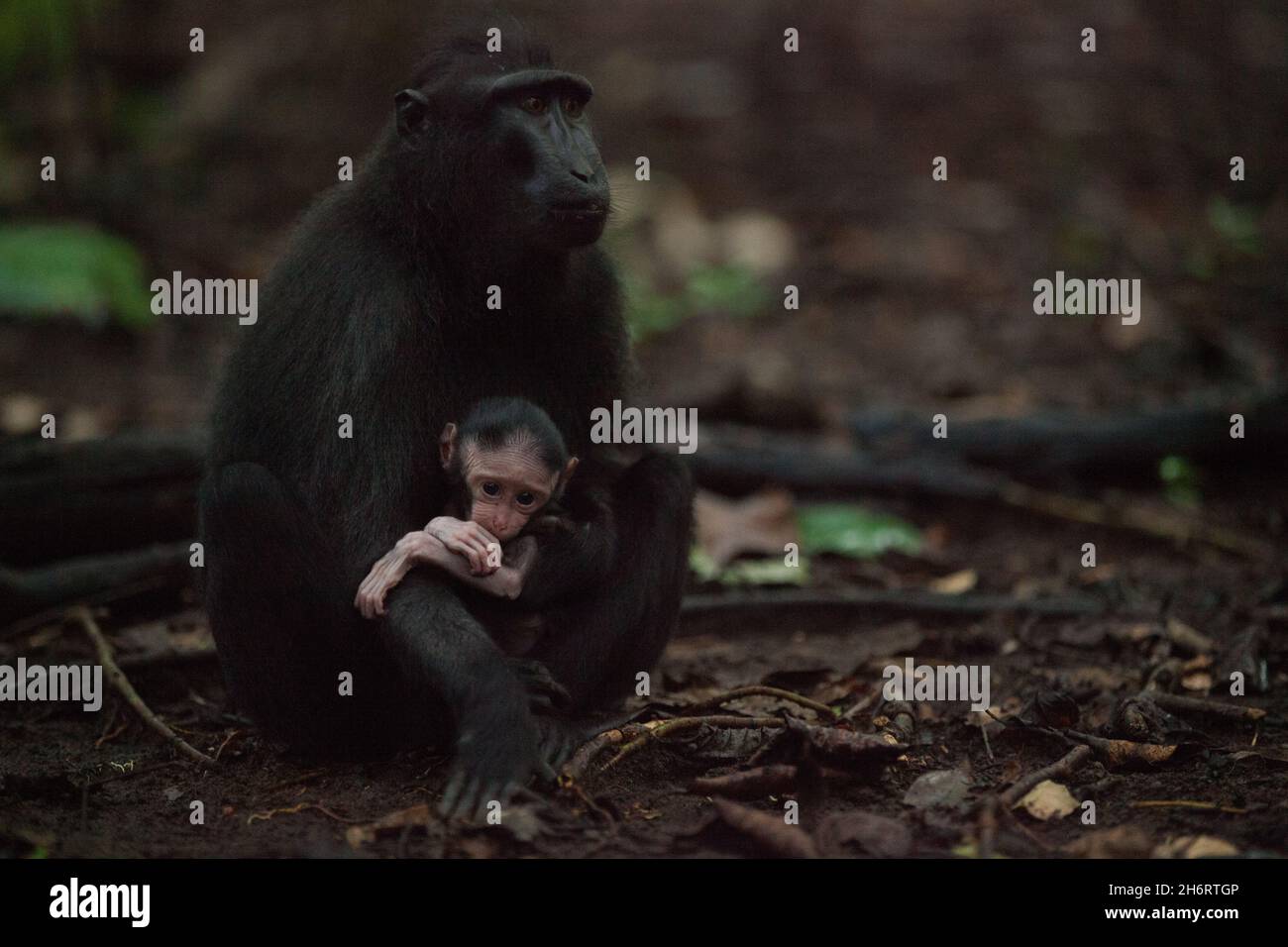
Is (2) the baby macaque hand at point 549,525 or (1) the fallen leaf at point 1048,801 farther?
(2) the baby macaque hand at point 549,525

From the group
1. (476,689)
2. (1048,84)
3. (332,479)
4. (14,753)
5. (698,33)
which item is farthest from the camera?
(698,33)

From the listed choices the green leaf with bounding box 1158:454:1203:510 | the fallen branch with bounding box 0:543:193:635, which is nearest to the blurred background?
the green leaf with bounding box 1158:454:1203:510

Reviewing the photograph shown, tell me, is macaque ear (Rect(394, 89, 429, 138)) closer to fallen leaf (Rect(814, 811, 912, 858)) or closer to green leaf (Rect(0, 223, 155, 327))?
fallen leaf (Rect(814, 811, 912, 858))

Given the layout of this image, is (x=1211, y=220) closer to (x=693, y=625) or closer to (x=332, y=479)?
(x=693, y=625)

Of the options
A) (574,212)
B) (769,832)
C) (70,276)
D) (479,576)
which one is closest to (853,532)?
(574,212)

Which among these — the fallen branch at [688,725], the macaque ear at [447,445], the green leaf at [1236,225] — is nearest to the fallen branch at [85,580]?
the macaque ear at [447,445]

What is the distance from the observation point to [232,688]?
17.6ft

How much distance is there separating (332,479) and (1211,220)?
32.5ft

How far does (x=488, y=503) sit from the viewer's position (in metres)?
5.04

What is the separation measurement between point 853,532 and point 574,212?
141 inches

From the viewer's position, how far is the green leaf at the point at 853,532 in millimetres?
8078

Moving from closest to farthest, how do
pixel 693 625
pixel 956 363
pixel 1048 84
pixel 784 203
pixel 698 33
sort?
pixel 693 625
pixel 956 363
pixel 784 203
pixel 1048 84
pixel 698 33

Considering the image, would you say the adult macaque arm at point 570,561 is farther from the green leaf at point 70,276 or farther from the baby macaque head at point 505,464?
the green leaf at point 70,276
